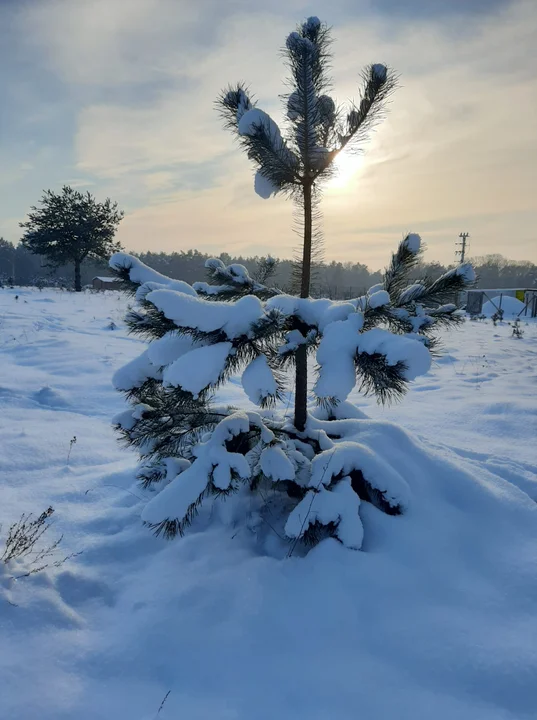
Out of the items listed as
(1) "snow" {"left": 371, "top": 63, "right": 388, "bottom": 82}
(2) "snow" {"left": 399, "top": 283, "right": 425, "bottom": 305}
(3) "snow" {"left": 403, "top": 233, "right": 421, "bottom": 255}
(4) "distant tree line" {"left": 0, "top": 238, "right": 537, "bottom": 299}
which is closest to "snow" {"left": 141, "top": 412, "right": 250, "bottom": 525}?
(2) "snow" {"left": 399, "top": 283, "right": 425, "bottom": 305}

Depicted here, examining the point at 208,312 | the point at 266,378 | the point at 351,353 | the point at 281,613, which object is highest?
the point at 208,312

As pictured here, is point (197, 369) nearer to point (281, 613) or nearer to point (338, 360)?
point (338, 360)

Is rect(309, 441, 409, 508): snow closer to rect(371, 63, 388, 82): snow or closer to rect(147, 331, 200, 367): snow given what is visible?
rect(147, 331, 200, 367): snow

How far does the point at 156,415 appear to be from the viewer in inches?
87.4

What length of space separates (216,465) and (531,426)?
12.7 feet

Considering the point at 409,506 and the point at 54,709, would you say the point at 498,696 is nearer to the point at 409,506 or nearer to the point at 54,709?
the point at 409,506

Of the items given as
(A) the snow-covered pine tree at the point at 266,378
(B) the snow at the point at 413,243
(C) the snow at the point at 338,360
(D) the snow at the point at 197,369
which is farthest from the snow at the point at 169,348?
(B) the snow at the point at 413,243

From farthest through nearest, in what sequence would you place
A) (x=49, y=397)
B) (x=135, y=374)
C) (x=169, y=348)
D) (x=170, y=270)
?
(x=170, y=270) < (x=49, y=397) < (x=135, y=374) < (x=169, y=348)

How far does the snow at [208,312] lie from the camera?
158 centimetres

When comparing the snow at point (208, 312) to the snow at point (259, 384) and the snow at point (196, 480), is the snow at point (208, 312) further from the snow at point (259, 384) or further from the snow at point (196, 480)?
the snow at point (196, 480)

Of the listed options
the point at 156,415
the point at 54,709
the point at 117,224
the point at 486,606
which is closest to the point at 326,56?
the point at 156,415

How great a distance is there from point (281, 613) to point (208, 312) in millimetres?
1296

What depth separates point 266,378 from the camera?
1.66m

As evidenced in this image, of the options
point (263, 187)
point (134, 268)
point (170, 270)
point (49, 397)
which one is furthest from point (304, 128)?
point (170, 270)
